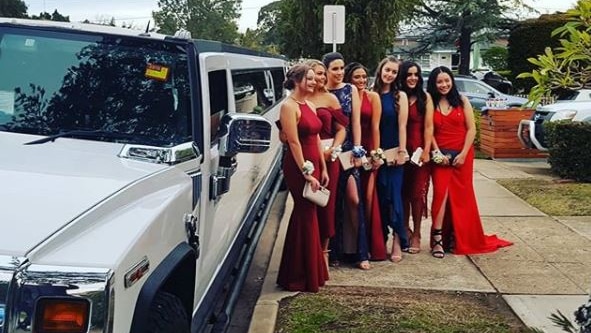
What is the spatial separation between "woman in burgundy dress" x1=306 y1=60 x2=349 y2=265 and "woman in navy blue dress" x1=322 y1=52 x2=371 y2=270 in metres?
→ 0.15

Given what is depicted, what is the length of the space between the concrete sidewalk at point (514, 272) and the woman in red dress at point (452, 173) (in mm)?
176

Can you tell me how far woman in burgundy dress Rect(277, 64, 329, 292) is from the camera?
17.3 ft

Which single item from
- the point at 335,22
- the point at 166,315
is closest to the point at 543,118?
the point at 335,22

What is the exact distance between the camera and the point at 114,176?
2895mm

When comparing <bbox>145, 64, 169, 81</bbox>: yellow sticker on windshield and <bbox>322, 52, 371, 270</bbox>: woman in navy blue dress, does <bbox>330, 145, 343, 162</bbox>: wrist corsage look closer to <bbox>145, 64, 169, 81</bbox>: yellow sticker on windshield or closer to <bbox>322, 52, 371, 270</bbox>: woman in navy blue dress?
<bbox>322, 52, 371, 270</bbox>: woman in navy blue dress

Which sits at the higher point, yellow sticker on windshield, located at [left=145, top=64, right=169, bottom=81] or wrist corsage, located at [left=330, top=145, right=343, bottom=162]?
yellow sticker on windshield, located at [left=145, top=64, right=169, bottom=81]

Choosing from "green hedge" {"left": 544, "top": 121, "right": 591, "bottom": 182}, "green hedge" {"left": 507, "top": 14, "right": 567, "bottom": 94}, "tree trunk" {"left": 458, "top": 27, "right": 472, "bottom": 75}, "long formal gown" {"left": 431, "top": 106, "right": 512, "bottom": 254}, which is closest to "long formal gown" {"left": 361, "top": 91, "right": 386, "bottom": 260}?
"long formal gown" {"left": 431, "top": 106, "right": 512, "bottom": 254}

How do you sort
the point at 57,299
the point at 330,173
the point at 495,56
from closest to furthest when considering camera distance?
the point at 57,299
the point at 330,173
the point at 495,56

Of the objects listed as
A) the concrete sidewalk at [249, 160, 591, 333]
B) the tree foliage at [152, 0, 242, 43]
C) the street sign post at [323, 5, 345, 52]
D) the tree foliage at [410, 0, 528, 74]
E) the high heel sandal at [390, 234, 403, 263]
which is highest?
the tree foliage at [152, 0, 242, 43]

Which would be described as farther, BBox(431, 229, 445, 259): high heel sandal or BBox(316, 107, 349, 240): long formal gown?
BBox(431, 229, 445, 259): high heel sandal

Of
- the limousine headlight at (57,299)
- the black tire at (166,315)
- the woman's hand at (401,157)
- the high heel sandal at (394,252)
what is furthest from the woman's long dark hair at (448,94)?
the limousine headlight at (57,299)

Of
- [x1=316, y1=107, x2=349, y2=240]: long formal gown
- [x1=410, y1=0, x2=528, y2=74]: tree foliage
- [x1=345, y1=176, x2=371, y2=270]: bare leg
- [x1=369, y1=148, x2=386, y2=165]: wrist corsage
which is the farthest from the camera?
[x1=410, y1=0, x2=528, y2=74]: tree foliage

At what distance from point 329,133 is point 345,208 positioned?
747 mm

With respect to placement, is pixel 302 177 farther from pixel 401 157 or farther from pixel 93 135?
pixel 93 135
